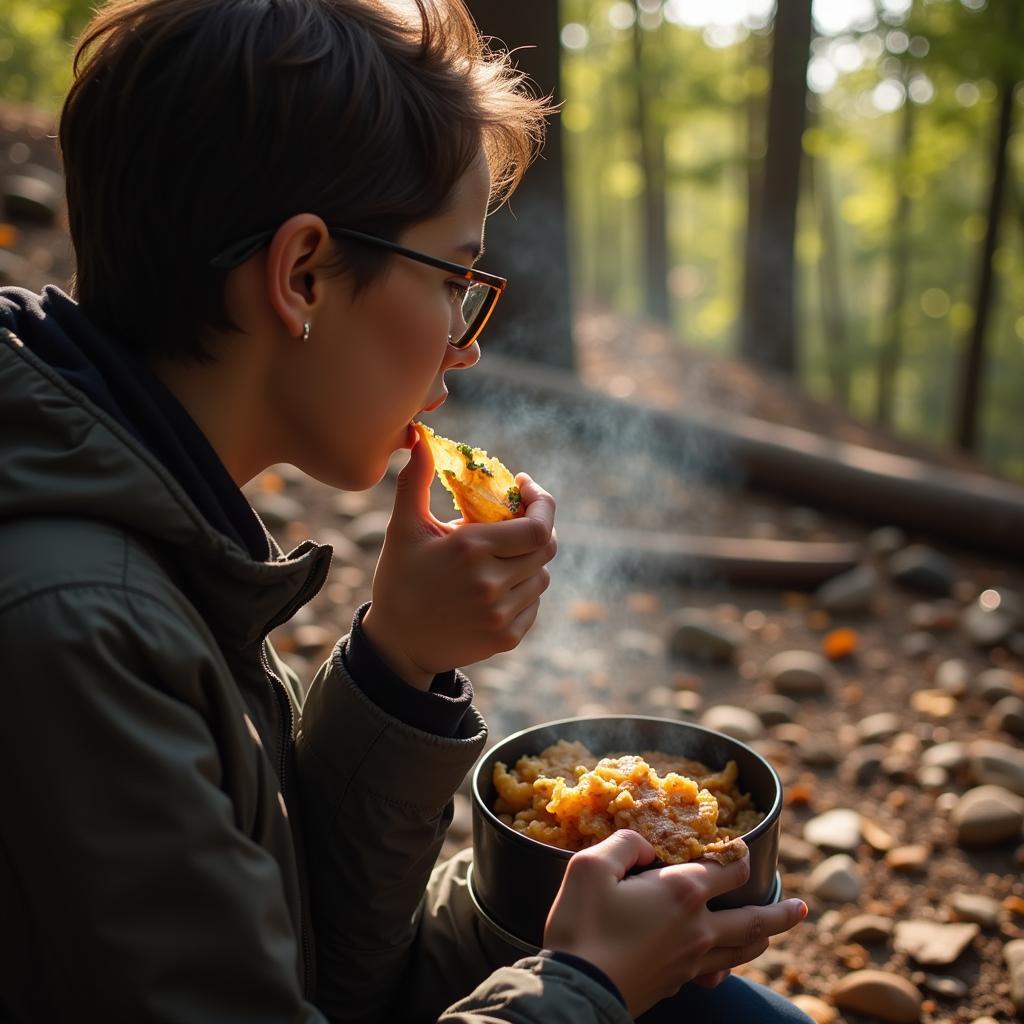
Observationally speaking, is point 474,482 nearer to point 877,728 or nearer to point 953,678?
point 877,728

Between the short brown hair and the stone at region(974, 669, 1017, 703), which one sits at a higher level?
the short brown hair

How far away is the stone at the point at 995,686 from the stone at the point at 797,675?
668mm

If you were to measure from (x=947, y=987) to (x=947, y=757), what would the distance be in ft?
4.44

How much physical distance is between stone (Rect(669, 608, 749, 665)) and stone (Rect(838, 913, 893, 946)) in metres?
1.90

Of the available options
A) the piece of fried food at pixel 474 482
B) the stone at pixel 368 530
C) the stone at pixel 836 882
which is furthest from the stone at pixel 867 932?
the stone at pixel 368 530

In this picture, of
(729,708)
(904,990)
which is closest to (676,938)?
(904,990)

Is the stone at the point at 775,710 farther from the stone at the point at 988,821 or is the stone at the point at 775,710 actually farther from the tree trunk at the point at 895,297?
the tree trunk at the point at 895,297

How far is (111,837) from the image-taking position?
4.23ft

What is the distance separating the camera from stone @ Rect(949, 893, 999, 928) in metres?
3.35

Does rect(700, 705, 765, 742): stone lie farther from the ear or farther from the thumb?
the ear

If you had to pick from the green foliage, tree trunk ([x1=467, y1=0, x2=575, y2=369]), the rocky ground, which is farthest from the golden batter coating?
the green foliage

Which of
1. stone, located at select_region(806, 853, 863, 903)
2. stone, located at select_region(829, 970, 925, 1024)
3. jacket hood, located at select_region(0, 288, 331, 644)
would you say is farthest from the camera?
stone, located at select_region(806, 853, 863, 903)

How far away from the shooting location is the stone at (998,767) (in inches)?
159

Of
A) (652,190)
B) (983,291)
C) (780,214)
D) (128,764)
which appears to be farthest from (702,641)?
(652,190)
